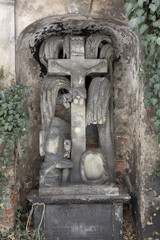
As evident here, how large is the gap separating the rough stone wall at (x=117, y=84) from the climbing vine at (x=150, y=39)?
0.26 meters

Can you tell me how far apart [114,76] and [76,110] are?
0.92 meters

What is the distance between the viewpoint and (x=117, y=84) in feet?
14.9

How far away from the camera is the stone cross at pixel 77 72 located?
4039 mm

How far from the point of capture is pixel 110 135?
4195 mm

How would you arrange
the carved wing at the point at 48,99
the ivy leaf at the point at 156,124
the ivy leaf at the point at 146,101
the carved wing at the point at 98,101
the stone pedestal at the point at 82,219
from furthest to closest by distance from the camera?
the carved wing at the point at 48,99, the carved wing at the point at 98,101, the stone pedestal at the point at 82,219, the ivy leaf at the point at 146,101, the ivy leaf at the point at 156,124

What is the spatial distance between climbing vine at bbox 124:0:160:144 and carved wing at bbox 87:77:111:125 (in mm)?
630

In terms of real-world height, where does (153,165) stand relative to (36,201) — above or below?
above

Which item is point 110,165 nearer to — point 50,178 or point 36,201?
point 50,178

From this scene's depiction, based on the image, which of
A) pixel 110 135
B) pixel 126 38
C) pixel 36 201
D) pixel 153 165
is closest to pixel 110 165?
pixel 110 135

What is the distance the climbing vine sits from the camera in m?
3.21

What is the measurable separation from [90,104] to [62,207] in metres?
1.35

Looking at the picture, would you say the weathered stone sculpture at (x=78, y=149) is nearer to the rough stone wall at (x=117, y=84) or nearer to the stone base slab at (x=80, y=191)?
the stone base slab at (x=80, y=191)

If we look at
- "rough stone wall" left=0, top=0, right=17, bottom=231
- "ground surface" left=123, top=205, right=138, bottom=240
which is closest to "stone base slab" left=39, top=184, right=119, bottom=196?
"rough stone wall" left=0, top=0, right=17, bottom=231

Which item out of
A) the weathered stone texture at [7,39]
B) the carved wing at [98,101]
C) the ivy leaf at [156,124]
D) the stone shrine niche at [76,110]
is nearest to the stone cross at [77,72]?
the stone shrine niche at [76,110]
